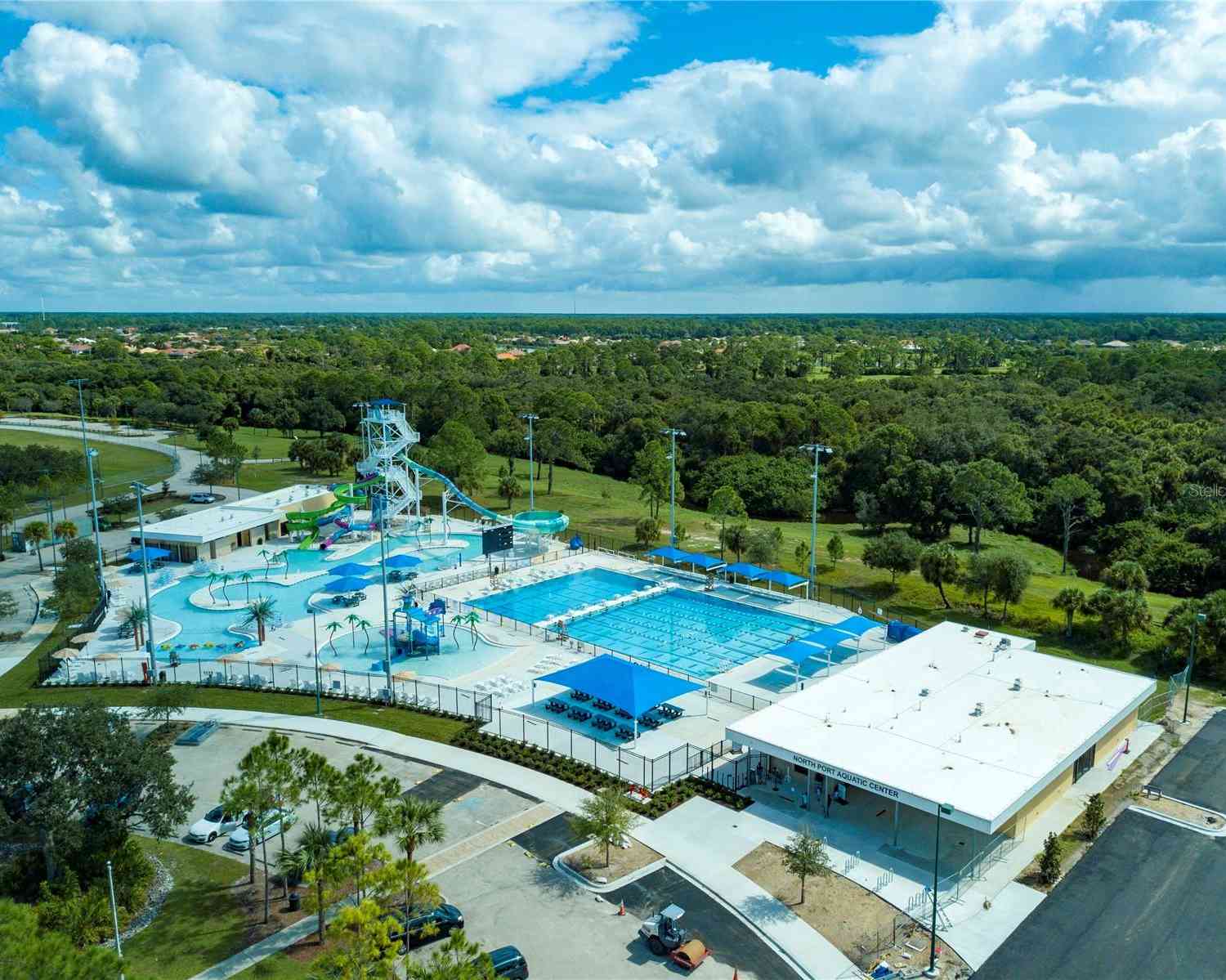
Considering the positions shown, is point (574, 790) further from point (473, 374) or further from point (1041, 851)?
point (473, 374)

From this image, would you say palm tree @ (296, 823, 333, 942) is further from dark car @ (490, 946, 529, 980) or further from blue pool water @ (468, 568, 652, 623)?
blue pool water @ (468, 568, 652, 623)

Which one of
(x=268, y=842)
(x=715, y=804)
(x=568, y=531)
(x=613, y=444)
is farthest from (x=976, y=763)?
(x=613, y=444)

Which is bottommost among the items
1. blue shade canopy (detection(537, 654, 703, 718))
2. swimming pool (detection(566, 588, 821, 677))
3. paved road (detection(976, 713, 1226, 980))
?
swimming pool (detection(566, 588, 821, 677))

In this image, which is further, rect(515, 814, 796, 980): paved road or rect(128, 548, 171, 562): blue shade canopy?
rect(128, 548, 171, 562): blue shade canopy

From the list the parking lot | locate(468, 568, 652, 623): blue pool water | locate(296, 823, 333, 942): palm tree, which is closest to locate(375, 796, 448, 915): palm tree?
locate(296, 823, 333, 942): palm tree

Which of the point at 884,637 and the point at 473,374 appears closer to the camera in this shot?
the point at 884,637

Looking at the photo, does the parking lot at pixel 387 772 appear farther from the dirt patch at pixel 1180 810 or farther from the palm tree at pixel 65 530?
the palm tree at pixel 65 530

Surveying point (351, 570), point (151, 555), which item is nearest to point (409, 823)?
point (351, 570)
